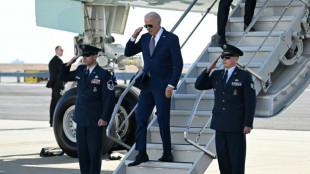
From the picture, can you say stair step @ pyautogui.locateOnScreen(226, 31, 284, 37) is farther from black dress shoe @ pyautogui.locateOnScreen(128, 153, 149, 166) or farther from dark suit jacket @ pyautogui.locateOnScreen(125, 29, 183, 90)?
black dress shoe @ pyautogui.locateOnScreen(128, 153, 149, 166)

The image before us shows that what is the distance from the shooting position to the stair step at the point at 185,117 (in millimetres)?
7883

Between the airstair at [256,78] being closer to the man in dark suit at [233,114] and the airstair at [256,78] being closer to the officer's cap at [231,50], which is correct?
the man in dark suit at [233,114]

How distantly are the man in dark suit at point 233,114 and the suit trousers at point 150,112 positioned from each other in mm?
821

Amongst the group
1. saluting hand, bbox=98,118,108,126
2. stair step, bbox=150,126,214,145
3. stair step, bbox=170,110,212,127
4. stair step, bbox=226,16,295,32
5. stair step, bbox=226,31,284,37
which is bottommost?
stair step, bbox=150,126,214,145

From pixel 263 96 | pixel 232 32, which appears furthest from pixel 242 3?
pixel 263 96

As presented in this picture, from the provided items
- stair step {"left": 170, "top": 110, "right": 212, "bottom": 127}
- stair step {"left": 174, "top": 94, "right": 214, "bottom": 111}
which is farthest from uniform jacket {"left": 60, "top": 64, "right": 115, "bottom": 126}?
stair step {"left": 174, "top": 94, "right": 214, "bottom": 111}

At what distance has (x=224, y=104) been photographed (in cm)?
668

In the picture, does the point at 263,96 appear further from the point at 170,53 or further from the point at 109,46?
the point at 109,46

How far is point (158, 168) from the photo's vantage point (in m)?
7.45

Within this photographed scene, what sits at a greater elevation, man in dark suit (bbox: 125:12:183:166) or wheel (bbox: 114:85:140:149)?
man in dark suit (bbox: 125:12:183:166)

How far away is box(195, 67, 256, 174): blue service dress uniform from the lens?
656 centimetres

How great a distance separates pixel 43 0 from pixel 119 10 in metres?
1.45

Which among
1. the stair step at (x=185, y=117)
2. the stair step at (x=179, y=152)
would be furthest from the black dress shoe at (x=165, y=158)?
the stair step at (x=185, y=117)

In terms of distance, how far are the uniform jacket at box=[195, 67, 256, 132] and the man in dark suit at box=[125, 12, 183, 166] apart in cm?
74
